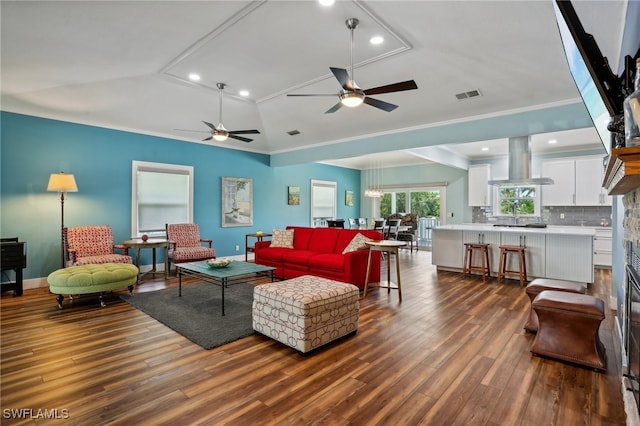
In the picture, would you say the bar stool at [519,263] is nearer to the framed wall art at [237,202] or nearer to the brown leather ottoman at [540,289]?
the brown leather ottoman at [540,289]

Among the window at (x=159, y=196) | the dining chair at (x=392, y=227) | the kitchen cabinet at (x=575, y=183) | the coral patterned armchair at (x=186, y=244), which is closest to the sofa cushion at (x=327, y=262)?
the coral patterned armchair at (x=186, y=244)

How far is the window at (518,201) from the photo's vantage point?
8.34 metres

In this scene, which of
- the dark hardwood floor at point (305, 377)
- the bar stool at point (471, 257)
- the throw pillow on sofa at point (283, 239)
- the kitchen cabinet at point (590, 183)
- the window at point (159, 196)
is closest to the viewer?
the dark hardwood floor at point (305, 377)

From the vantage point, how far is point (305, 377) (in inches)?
93.5

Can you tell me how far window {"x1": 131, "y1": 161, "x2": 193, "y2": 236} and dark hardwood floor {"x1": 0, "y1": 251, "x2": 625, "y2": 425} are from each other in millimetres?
2770

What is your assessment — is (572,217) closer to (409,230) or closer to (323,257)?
(409,230)

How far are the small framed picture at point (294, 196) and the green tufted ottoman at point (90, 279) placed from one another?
16.9 ft

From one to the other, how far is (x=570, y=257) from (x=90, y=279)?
22.3ft

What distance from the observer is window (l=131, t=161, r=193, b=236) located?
20.2 ft

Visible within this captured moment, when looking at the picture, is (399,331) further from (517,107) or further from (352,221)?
(352,221)

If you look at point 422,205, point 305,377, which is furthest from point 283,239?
point 422,205

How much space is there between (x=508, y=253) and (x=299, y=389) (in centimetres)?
495

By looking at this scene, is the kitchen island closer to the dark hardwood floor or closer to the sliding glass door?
the dark hardwood floor

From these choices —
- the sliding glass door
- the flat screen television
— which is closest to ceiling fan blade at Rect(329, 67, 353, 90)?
the flat screen television
